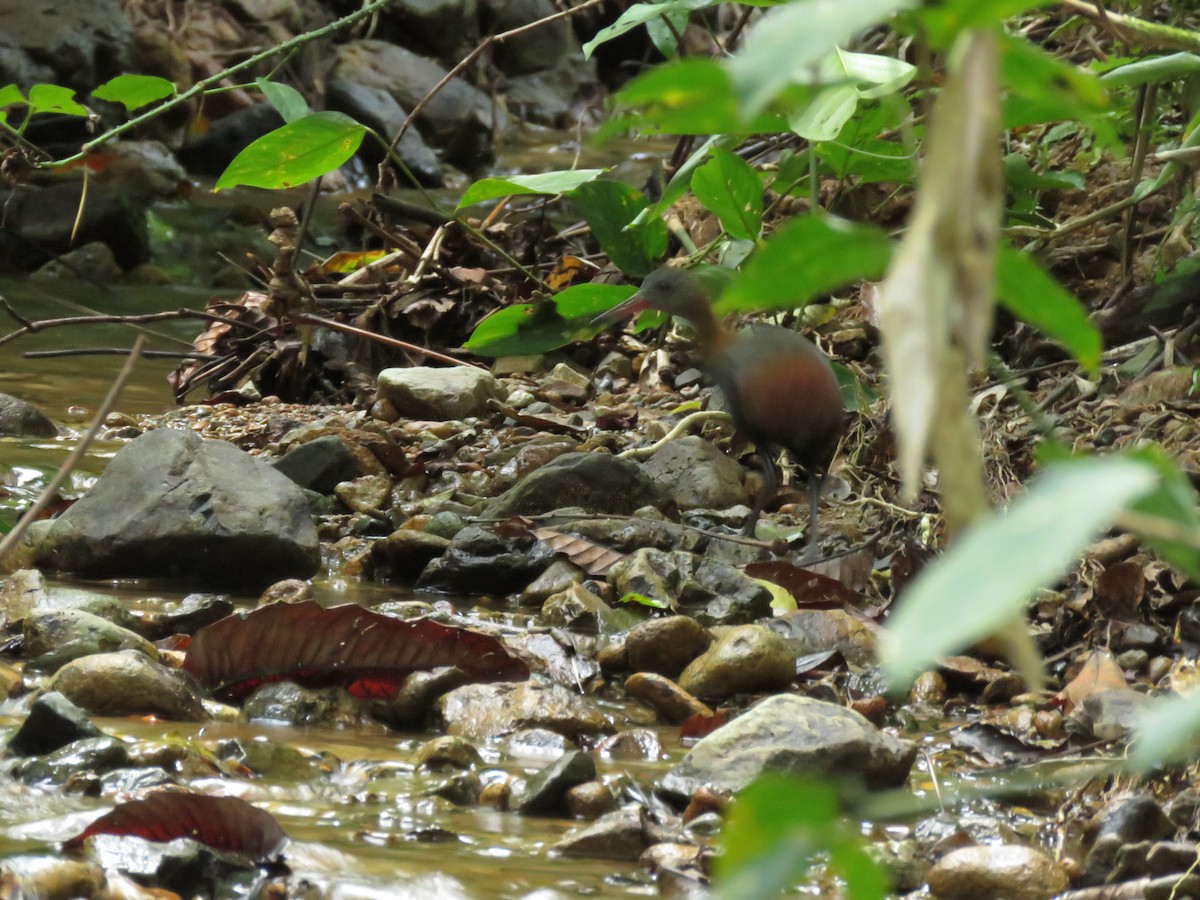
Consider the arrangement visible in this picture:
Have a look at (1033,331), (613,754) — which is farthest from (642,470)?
(613,754)

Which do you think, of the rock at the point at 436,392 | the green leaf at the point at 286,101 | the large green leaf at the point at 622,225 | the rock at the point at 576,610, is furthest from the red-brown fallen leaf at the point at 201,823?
the rock at the point at 436,392

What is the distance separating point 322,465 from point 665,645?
180 cm

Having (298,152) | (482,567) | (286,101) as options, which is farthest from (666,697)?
(286,101)

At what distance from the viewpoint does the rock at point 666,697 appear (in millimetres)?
2732

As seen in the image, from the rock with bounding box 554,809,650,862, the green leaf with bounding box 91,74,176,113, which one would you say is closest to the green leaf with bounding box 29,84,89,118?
the green leaf with bounding box 91,74,176,113

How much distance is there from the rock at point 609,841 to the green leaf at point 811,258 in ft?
5.42

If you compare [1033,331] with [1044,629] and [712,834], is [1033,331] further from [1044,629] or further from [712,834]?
[712,834]

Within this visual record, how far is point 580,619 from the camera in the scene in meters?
3.26

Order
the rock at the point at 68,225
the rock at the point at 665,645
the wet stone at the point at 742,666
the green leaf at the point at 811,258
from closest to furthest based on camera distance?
the green leaf at the point at 811,258
the wet stone at the point at 742,666
the rock at the point at 665,645
the rock at the point at 68,225

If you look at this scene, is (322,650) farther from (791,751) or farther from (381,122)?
(381,122)

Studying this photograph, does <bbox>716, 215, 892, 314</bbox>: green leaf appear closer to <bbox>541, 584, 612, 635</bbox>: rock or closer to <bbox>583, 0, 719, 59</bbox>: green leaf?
<bbox>541, 584, 612, 635</bbox>: rock

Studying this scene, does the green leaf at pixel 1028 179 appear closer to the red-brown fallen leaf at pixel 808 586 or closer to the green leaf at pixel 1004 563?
the red-brown fallen leaf at pixel 808 586

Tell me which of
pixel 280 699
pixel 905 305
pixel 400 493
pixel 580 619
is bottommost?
pixel 400 493

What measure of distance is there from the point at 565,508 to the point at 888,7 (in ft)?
11.6
